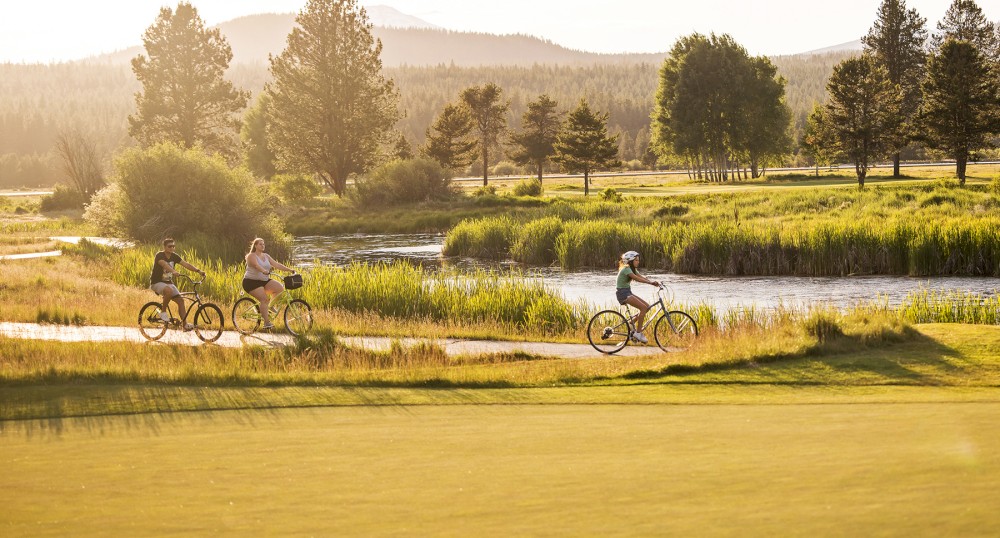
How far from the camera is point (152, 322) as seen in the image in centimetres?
2094

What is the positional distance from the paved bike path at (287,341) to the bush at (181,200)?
2404cm

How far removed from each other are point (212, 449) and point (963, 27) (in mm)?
108612

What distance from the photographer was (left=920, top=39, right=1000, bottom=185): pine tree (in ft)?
252

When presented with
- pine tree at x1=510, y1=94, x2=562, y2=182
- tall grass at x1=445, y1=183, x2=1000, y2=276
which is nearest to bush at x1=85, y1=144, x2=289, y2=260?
tall grass at x1=445, y1=183, x2=1000, y2=276

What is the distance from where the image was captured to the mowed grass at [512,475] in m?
5.92

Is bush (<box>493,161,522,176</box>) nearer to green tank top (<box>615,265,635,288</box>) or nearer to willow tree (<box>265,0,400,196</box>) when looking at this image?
willow tree (<box>265,0,400,196</box>)

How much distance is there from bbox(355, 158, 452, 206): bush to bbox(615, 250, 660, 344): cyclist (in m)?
59.2

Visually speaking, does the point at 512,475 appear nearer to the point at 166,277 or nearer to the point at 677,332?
the point at 677,332

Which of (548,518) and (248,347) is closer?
(548,518)

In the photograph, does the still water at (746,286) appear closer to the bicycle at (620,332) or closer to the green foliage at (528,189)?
the bicycle at (620,332)

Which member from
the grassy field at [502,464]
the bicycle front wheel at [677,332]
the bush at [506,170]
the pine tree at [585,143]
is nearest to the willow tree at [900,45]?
the pine tree at [585,143]

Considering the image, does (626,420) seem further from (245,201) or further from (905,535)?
(245,201)

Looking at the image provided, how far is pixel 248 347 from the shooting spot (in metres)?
17.8

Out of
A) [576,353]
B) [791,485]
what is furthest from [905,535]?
[576,353]
